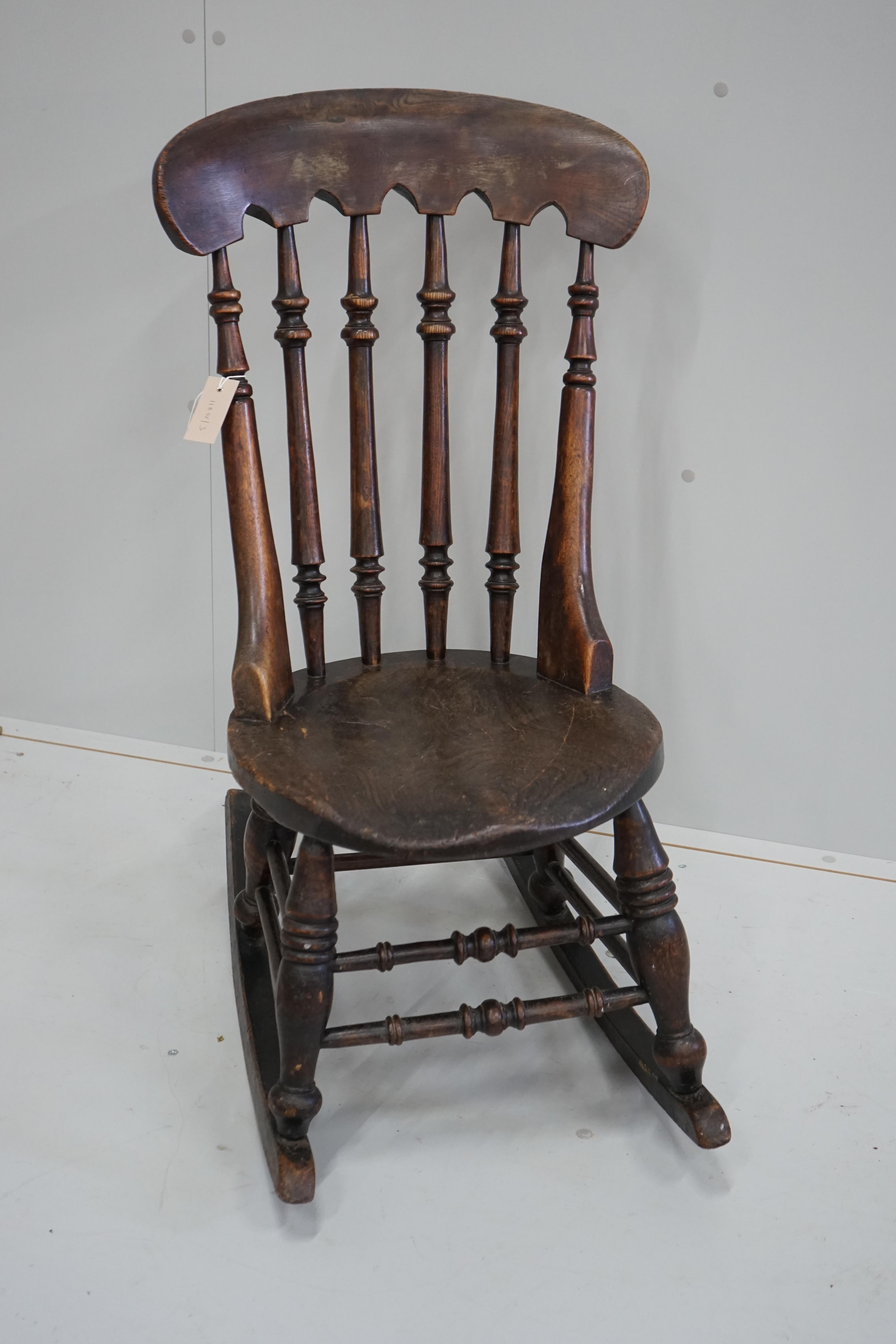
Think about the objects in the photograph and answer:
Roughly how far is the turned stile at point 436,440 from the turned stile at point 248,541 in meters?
0.19

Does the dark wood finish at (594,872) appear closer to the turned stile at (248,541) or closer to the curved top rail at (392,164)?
the turned stile at (248,541)

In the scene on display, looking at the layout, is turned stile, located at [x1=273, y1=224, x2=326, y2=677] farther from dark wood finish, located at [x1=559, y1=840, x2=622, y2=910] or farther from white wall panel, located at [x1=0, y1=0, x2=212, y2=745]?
white wall panel, located at [x1=0, y1=0, x2=212, y2=745]

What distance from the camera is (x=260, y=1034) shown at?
0.91 meters

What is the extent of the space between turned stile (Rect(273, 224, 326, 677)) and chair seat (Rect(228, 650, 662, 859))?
0.21 feet

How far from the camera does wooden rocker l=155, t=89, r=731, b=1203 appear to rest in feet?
2.49

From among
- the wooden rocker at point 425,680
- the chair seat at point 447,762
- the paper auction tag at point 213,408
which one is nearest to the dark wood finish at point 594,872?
the wooden rocker at point 425,680

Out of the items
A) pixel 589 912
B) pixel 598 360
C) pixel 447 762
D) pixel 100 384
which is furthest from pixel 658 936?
pixel 100 384

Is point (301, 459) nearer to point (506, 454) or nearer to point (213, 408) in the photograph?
point (213, 408)

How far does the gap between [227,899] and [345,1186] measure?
45 cm

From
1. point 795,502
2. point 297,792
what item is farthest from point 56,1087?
point 795,502

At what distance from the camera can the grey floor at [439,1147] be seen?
710mm

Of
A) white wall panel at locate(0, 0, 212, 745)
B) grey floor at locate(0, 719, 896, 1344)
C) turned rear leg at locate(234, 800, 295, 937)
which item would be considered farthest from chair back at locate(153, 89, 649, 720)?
white wall panel at locate(0, 0, 212, 745)

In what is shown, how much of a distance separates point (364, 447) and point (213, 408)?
18 cm

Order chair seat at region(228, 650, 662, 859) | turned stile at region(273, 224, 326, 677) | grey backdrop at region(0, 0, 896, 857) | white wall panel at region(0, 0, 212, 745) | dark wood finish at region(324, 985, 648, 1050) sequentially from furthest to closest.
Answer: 1. white wall panel at region(0, 0, 212, 745)
2. grey backdrop at region(0, 0, 896, 857)
3. turned stile at region(273, 224, 326, 677)
4. dark wood finish at region(324, 985, 648, 1050)
5. chair seat at region(228, 650, 662, 859)
